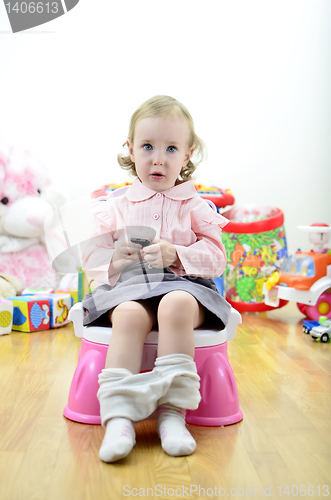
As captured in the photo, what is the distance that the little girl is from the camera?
690mm

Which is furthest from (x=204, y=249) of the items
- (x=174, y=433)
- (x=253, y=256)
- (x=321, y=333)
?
(x=253, y=256)

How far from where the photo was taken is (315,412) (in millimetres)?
874

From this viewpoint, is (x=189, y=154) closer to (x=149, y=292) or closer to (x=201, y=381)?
(x=149, y=292)

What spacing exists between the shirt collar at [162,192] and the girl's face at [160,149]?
0.01 meters

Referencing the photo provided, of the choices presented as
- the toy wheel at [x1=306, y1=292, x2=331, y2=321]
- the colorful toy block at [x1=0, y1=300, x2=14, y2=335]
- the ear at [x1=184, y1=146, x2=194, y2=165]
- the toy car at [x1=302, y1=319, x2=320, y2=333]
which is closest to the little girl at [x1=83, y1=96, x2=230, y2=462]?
the ear at [x1=184, y1=146, x2=194, y2=165]

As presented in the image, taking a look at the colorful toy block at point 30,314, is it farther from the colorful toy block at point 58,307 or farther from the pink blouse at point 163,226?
the pink blouse at point 163,226

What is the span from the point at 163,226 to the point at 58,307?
0.79m

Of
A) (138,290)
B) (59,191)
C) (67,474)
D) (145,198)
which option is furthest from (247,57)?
(67,474)

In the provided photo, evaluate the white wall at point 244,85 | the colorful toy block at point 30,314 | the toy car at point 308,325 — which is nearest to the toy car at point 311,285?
the toy car at point 308,325

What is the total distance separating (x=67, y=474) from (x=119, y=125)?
148 cm

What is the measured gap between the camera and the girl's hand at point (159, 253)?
2.72 ft

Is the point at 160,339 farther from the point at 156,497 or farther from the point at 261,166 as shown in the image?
A: the point at 261,166

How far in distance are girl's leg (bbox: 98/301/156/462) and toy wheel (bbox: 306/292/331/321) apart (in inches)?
41.3

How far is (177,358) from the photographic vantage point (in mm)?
717
